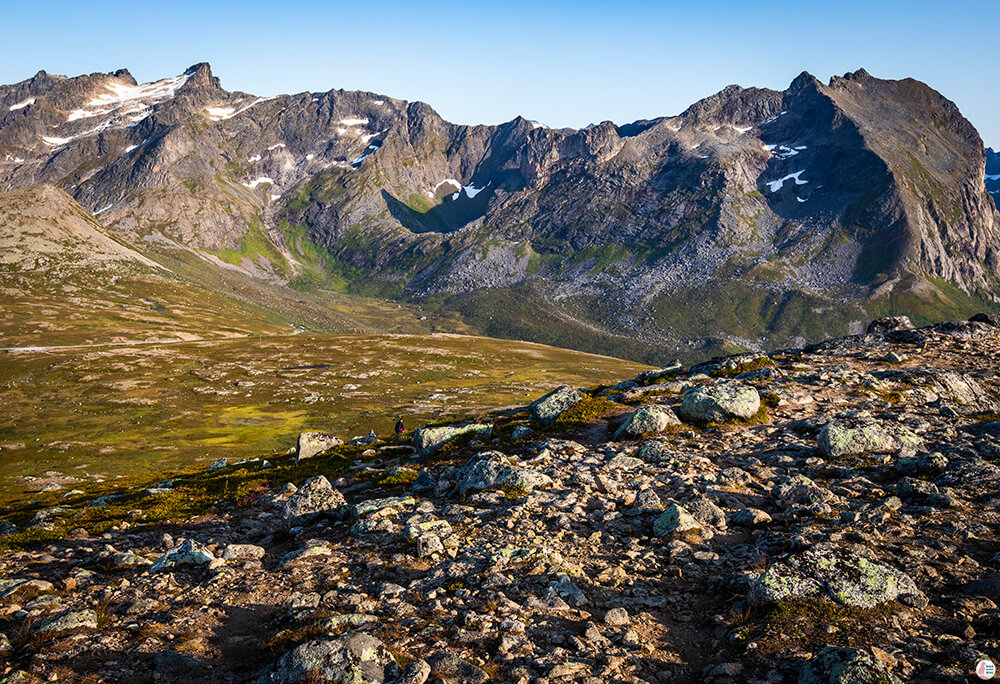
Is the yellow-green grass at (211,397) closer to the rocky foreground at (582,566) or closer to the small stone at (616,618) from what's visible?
the rocky foreground at (582,566)

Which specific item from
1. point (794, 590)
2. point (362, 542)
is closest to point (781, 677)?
point (794, 590)

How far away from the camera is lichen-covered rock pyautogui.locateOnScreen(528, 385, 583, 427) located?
29.4 m

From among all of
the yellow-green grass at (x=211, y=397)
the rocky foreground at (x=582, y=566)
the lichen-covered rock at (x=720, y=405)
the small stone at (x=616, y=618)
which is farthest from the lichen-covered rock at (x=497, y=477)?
the yellow-green grass at (x=211, y=397)

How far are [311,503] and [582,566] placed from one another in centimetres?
1052

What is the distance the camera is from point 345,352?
624 ft

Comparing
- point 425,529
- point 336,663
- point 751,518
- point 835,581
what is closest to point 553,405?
point 751,518

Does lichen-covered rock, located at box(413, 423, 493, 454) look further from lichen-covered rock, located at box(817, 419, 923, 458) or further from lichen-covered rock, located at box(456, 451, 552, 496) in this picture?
lichen-covered rock, located at box(817, 419, 923, 458)

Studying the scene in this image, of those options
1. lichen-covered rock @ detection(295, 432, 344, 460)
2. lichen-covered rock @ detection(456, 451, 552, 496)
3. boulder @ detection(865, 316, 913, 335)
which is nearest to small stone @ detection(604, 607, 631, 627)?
lichen-covered rock @ detection(456, 451, 552, 496)

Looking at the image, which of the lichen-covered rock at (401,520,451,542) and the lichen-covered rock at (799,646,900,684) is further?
the lichen-covered rock at (401,520,451,542)

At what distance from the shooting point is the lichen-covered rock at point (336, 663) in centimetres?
940

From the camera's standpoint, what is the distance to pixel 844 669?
859 centimetres

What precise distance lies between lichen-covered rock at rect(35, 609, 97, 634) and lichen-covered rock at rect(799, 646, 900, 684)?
14.1 m

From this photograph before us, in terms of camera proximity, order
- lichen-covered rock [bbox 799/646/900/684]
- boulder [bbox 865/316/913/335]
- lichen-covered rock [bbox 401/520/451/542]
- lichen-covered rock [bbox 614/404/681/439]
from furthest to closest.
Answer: boulder [bbox 865/316/913/335] < lichen-covered rock [bbox 614/404/681/439] < lichen-covered rock [bbox 401/520/451/542] < lichen-covered rock [bbox 799/646/900/684]

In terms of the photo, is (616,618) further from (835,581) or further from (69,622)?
(69,622)
